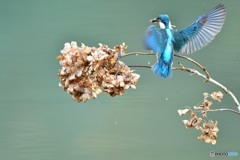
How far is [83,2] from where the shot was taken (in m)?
6.91

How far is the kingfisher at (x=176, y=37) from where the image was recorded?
2180mm

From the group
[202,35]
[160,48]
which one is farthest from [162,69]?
[202,35]

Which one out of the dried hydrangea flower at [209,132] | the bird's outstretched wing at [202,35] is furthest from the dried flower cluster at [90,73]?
the bird's outstretched wing at [202,35]

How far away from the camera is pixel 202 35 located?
2279mm

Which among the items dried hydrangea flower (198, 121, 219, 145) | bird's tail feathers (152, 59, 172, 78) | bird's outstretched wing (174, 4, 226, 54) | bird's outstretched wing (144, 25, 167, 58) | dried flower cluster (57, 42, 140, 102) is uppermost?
bird's outstretched wing (174, 4, 226, 54)

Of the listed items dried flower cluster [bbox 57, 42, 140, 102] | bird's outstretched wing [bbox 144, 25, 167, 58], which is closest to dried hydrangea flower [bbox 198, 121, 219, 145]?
dried flower cluster [bbox 57, 42, 140, 102]

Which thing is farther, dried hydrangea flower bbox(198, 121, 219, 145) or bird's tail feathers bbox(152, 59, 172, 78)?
bird's tail feathers bbox(152, 59, 172, 78)

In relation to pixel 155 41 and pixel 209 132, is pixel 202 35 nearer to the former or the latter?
pixel 155 41

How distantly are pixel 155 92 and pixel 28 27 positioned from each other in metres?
2.11

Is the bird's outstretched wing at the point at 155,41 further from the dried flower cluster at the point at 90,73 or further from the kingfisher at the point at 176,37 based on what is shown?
the dried flower cluster at the point at 90,73

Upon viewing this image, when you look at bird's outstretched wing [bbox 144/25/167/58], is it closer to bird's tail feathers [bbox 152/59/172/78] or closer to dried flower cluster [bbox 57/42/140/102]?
bird's tail feathers [bbox 152/59/172/78]

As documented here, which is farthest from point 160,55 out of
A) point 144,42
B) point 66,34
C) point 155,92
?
point 66,34

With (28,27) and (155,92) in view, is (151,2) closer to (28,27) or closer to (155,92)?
(28,27)

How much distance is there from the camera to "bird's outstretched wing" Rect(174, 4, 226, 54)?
89.0 inches
